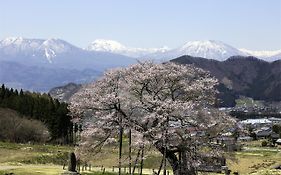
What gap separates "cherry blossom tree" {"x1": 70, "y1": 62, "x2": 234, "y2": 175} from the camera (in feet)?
99.2

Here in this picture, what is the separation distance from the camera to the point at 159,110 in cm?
3000

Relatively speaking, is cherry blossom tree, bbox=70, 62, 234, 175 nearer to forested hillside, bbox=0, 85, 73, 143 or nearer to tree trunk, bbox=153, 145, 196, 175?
tree trunk, bbox=153, 145, 196, 175

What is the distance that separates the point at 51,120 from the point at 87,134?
61.4 m

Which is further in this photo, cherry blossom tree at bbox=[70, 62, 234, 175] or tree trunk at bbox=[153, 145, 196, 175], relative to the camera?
tree trunk at bbox=[153, 145, 196, 175]

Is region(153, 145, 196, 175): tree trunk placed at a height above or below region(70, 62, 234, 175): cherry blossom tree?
below

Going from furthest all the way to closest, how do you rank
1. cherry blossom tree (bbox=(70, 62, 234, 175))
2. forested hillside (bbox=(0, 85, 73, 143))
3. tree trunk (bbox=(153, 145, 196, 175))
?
1. forested hillside (bbox=(0, 85, 73, 143))
2. tree trunk (bbox=(153, 145, 196, 175))
3. cherry blossom tree (bbox=(70, 62, 234, 175))

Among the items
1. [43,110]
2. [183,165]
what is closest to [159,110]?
[183,165]

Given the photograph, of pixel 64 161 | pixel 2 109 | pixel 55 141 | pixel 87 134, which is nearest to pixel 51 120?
pixel 55 141

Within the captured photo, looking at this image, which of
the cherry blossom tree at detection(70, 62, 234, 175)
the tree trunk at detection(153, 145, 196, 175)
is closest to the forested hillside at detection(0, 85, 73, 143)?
the cherry blossom tree at detection(70, 62, 234, 175)

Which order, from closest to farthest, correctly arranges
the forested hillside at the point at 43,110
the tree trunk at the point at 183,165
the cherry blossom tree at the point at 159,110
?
the cherry blossom tree at the point at 159,110, the tree trunk at the point at 183,165, the forested hillside at the point at 43,110

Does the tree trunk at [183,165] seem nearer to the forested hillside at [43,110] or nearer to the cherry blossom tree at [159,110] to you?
the cherry blossom tree at [159,110]

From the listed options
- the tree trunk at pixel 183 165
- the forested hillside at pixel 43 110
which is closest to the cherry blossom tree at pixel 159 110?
the tree trunk at pixel 183 165

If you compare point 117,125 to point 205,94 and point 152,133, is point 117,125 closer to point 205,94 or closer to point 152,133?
point 152,133

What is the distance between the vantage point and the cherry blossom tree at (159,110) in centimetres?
3025
